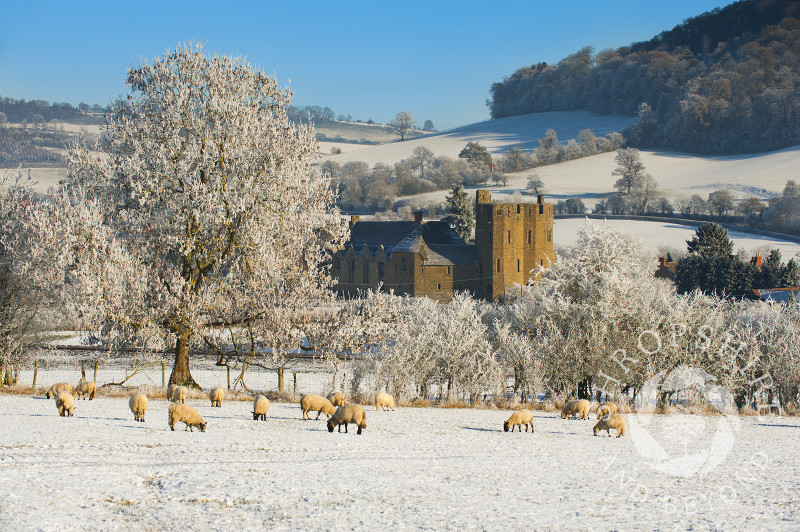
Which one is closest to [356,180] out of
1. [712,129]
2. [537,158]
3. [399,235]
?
[537,158]

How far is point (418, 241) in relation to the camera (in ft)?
267

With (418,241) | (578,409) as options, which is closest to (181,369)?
(578,409)

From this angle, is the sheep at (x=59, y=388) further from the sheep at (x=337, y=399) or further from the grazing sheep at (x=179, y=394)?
the sheep at (x=337, y=399)

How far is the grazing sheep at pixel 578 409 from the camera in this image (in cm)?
2172

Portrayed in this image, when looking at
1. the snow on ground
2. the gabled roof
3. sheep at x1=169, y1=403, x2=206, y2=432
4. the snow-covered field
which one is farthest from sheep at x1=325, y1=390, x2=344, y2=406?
the snow on ground

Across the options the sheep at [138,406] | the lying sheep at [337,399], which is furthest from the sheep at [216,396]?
the sheep at [138,406]

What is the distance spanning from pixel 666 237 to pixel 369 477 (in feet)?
328

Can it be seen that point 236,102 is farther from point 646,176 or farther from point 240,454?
point 646,176

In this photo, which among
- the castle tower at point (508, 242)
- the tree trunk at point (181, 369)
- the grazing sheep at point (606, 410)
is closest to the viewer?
the grazing sheep at point (606, 410)

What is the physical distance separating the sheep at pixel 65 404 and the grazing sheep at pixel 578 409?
1171 centimetres

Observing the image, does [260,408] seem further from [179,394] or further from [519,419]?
[519,419]

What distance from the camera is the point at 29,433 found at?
15516mm

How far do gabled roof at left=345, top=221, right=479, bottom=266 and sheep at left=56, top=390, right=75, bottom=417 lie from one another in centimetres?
6255

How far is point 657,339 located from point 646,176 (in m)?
114
